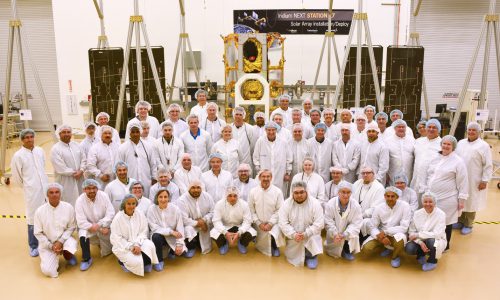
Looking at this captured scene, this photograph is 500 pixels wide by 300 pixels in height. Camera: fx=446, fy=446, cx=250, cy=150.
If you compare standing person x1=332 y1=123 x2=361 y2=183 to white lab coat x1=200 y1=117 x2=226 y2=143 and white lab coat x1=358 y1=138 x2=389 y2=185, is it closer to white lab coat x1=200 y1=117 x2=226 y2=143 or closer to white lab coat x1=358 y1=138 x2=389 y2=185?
white lab coat x1=358 y1=138 x2=389 y2=185

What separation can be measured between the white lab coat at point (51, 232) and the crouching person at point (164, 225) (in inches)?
33.8

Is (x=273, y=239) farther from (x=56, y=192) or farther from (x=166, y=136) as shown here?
(x=56, y=192)

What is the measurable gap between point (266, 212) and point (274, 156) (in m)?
1.03

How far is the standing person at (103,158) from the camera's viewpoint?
552 centimetres

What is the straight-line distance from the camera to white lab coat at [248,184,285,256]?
5.01m

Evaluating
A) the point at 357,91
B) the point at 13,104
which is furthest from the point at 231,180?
the point at 13,104

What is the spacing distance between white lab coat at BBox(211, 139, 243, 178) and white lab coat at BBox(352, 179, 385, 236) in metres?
1.62

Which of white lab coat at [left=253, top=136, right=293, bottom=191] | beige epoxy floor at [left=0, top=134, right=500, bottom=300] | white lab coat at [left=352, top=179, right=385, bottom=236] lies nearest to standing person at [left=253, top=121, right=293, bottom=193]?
white lab coat at [left=253, top=136, right=293, bottom=191]

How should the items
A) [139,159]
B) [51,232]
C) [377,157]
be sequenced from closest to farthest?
[51,232] < [139,159] < [377,157]

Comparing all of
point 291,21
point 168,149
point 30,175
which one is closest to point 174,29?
point 291,21

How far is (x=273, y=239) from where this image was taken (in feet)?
16.8

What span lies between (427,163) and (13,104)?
37.7ft

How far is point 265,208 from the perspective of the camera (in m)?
5.04

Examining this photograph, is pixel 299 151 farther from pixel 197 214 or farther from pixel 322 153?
pixel 197 214
